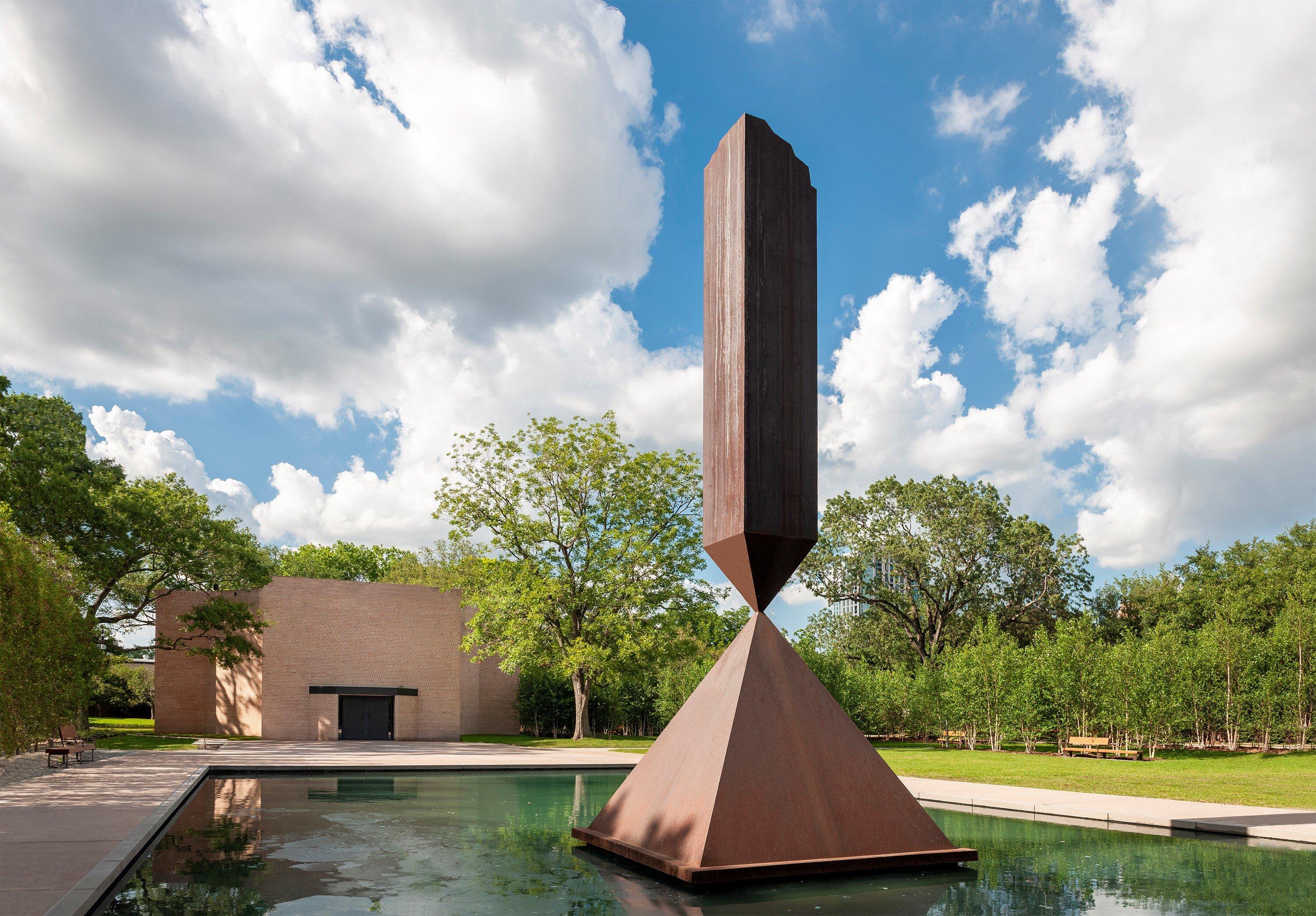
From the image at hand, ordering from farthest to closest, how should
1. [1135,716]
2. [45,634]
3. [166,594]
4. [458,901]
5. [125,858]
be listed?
[166,594], [1135,716], [45,634], [125,858], [458,901]

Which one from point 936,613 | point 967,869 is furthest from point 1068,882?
point 936,613

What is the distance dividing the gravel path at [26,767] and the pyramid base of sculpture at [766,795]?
9.83 m

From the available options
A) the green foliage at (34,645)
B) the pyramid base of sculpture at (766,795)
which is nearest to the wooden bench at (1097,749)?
the pyramid base of sculpture at (766,795)

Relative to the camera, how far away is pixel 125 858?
6.68m

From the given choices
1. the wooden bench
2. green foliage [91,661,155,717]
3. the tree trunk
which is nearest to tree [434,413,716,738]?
the tree trunk

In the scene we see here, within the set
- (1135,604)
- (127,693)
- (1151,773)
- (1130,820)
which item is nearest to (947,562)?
(1135,604)

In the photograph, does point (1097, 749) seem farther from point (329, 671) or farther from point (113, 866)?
point (329, 671)

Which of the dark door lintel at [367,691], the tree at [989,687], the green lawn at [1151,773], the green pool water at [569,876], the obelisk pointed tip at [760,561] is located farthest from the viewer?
the dark door lintel at [367,691]

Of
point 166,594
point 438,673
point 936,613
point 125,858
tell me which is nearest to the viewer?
point 125,858

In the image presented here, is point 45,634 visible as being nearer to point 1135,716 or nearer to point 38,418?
point 38,418

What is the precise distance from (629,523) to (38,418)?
19.1 m

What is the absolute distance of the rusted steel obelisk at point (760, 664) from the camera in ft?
22.5

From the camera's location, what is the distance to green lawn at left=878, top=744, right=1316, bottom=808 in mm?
12758

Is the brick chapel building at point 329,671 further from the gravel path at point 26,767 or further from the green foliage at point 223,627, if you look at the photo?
the gravel path at point 26,767
